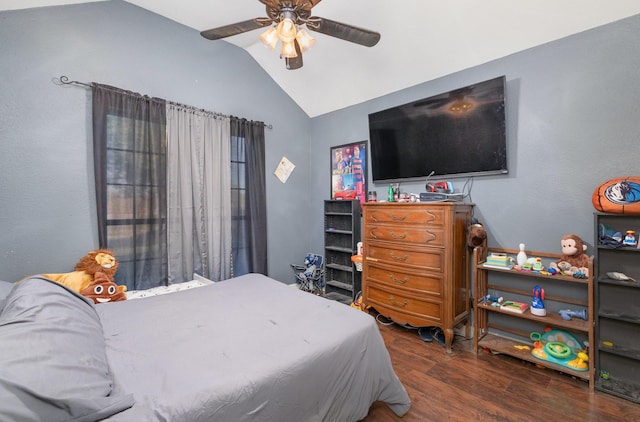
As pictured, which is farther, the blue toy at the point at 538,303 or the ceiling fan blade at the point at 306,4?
the blue toy at the point at 538,303

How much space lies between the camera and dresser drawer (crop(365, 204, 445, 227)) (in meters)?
2.28

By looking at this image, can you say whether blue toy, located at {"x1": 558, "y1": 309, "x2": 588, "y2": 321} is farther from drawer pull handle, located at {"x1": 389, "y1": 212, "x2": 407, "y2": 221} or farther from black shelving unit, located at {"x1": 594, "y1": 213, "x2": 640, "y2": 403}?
drawer pull handle, located at {"x1": 389, "y1": 212, "x2": 407, "y2": 221}

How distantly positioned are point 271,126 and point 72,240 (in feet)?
7.76

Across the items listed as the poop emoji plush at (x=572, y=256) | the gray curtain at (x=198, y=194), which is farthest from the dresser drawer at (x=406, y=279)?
the gray curtain at (x=198, y=194)

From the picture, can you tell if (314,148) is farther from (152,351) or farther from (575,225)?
(152,351)

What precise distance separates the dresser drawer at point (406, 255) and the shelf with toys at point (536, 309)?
0.34 m

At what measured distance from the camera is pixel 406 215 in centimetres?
246

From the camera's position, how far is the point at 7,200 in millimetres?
2023

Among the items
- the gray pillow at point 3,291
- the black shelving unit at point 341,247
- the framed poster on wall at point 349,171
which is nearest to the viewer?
the gray pillow at point 3,291

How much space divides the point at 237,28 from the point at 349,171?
6.95 ft

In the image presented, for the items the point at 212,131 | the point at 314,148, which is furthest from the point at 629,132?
the point at 212,131

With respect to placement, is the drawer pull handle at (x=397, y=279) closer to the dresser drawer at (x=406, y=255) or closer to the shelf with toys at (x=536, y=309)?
the dresser drawer at (x=406, y=255)

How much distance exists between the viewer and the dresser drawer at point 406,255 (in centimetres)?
228

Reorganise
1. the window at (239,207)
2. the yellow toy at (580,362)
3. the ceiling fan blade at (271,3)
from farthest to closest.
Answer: the window at (239,207), the yellow toy at (580,362), the ceiling fan blade at (271,3)
